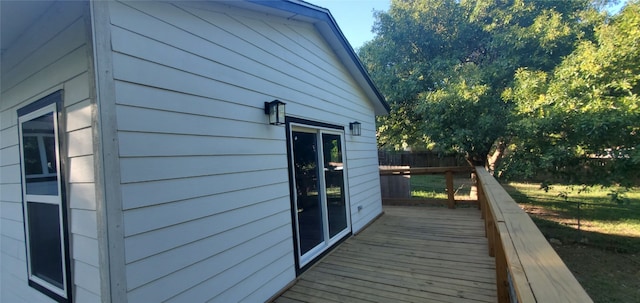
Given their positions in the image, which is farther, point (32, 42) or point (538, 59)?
point (538, 59)

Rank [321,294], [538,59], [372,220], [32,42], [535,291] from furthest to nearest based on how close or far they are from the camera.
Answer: [538,59] → [372,220] → [321,294] → [32,42] → [535,291]

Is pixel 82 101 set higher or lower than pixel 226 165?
higher

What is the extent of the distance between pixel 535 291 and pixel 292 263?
2.48 meters

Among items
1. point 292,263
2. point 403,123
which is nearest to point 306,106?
point 292,263

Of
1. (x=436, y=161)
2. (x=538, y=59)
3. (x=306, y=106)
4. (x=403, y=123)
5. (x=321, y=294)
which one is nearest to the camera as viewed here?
(x=321, y=294)

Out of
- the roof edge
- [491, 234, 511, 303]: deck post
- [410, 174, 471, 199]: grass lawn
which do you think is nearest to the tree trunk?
[410, 174, 471, 199]: grass lawn

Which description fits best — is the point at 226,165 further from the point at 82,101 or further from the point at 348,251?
the point at 348,251

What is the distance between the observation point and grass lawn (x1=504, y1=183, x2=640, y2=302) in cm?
436

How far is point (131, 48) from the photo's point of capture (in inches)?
69.7

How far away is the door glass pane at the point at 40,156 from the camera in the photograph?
2047mm

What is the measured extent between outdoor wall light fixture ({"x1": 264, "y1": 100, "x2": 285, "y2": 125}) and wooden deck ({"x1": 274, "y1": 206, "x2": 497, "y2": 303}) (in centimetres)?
174

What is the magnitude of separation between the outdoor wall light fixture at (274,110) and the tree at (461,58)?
517cm

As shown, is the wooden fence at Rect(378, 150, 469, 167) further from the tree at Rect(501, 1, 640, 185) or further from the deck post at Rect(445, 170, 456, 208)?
the tree at Rect(501, 1, 640, 185)

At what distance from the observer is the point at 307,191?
3.75 meters
